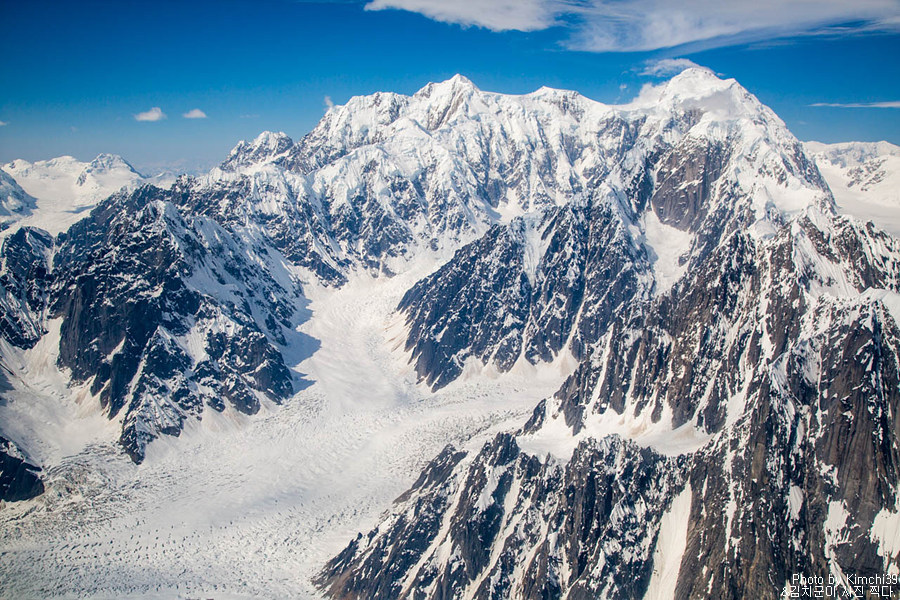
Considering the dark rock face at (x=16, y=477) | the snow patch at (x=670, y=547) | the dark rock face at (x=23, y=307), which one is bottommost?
the dark rock face at (x=16, y=477)

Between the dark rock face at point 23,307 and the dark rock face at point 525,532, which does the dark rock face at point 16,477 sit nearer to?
the dark rock face at point 23,307

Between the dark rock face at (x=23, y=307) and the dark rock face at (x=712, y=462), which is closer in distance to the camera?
the dark rock face at (x=712, y=462)

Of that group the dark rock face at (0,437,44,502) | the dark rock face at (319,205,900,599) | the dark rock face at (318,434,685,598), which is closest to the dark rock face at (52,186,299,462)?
the dark rock face at (0,437,44,502)

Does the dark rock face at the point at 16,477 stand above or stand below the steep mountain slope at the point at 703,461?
below

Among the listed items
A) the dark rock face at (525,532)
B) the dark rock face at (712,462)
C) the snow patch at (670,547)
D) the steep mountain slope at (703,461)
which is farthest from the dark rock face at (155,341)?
the snow patch at (670,547)

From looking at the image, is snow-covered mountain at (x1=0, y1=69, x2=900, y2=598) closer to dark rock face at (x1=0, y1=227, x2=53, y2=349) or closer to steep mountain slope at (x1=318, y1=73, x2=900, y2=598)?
steep mountain slope at (x1=318, y1=73, x2=900, y2=598)

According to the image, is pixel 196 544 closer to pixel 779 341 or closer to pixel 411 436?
pixel 411 436
